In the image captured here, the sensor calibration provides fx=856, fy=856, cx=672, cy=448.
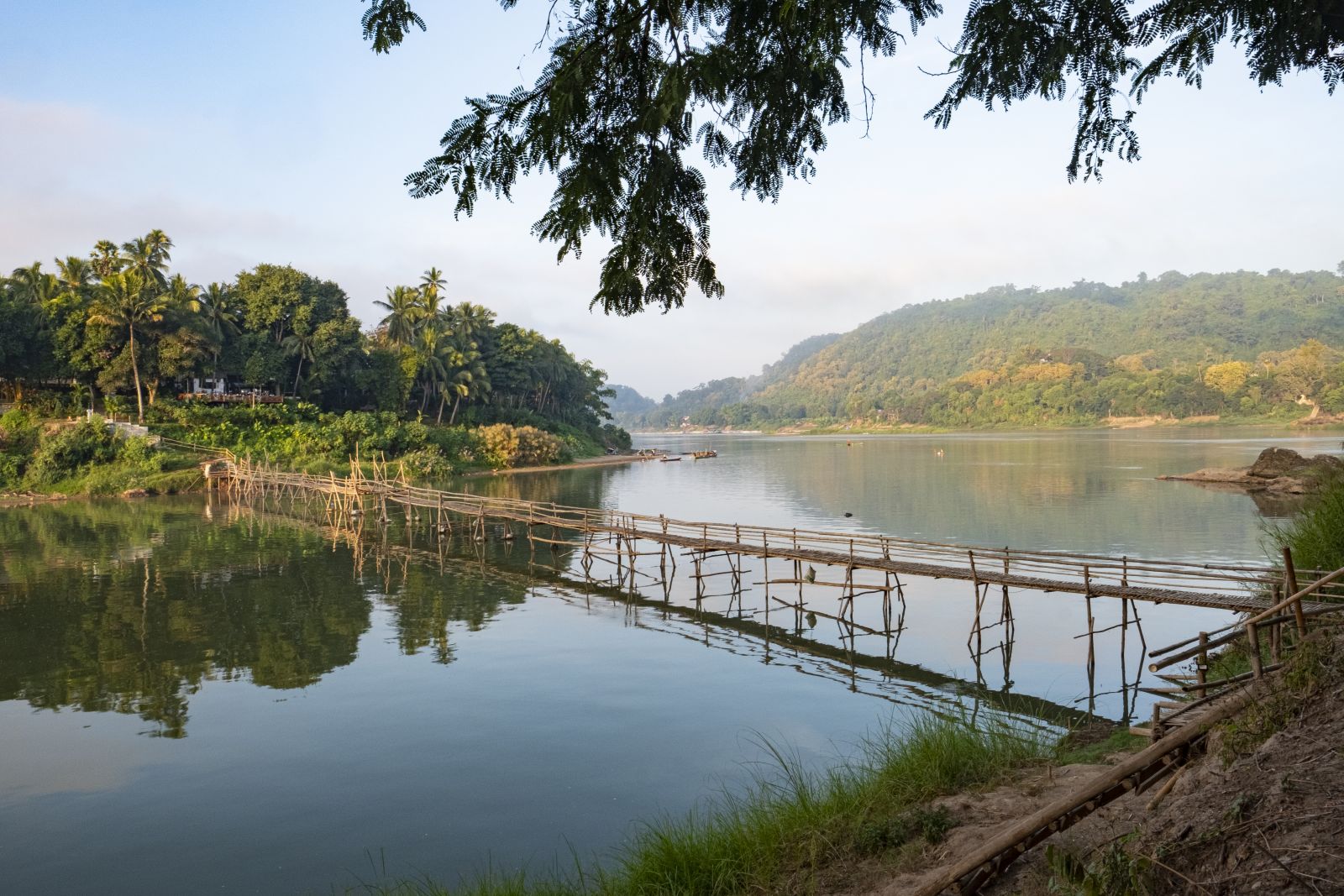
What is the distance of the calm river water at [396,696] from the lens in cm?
1059

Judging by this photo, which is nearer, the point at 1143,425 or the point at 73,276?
the point at 73,276

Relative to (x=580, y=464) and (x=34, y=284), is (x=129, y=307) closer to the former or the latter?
(x=34, y=284)

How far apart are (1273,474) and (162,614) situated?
5180 centimetres

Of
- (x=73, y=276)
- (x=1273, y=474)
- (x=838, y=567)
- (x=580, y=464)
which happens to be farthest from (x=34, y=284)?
(x=1273, y=474)

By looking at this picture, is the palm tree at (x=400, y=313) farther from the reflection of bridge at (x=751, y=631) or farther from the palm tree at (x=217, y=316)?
the reflection of bridge at (x=751, y=631)

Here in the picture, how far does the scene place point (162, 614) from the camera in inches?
877

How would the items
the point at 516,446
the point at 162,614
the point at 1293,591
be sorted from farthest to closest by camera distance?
the point at 516,446, the point at 162,614, the point at 1293,591

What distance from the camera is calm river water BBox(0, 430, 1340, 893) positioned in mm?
10586

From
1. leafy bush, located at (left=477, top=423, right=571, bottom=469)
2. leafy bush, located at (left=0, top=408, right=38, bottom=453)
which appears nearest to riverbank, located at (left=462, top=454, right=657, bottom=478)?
leafy bush, located at (left=477, top=423, right=571, bottom=469)

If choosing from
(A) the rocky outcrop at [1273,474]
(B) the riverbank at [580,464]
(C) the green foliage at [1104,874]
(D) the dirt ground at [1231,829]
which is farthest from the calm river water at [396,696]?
(B) the riverbank at [580,464]

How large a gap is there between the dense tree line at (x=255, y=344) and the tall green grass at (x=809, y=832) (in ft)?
182

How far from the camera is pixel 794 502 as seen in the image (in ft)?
Answer: 160

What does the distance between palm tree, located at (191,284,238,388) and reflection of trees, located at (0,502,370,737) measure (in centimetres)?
2726

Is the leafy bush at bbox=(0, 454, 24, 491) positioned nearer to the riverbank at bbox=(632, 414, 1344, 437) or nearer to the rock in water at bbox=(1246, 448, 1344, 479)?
the rock in water at bbox=(1246, 448, 1344, 479)
